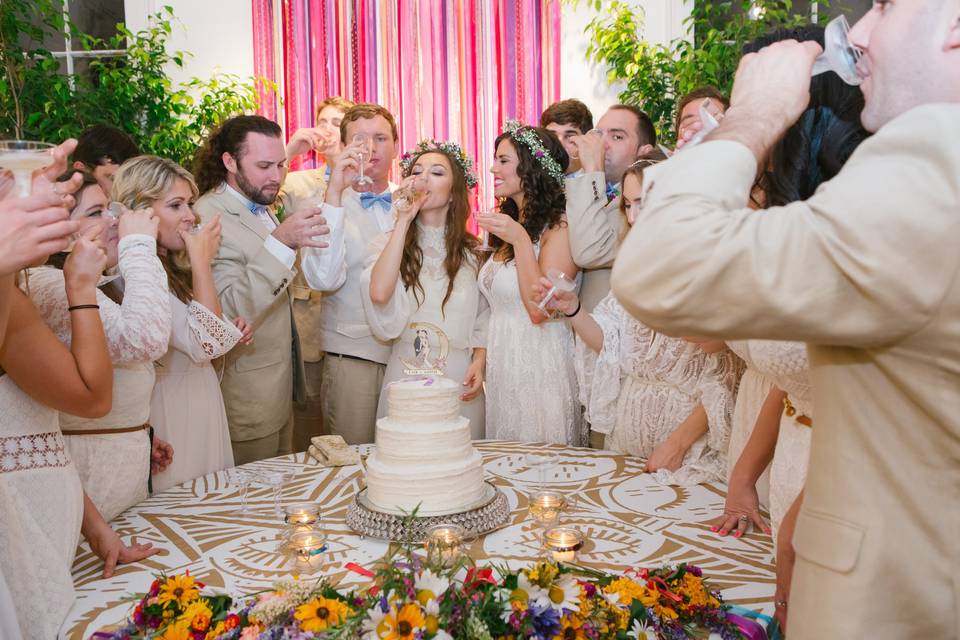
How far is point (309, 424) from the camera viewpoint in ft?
16.1

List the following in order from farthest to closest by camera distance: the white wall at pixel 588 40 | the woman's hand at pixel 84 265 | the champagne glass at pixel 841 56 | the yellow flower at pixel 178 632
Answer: the white wall at pixel 588 40
the woman's hand at pixel 84 265
the yellow flower at pixel 178 632
the champagne glass at pixel 841 56

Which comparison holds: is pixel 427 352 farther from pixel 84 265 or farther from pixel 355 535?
pixel 84 265

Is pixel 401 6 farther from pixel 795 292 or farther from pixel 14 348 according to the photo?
pixel 795 292

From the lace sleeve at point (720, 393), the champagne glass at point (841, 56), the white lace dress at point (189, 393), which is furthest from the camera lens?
the white lace dress at point (189, 393)

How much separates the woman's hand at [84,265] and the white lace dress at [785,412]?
147 centimetres

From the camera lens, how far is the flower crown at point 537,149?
3.62 m

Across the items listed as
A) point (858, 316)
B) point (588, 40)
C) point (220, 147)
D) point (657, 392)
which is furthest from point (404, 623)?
point (588, 40)

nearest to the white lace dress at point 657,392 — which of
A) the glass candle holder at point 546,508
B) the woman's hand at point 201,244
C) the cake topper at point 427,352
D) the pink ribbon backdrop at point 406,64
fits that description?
the glass candle holder at point 546,508

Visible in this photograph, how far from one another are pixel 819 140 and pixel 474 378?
244 centimetres

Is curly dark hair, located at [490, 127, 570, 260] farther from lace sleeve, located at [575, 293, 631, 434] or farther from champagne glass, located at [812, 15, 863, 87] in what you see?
champagne glass, located at [812, 15, 863, 87]

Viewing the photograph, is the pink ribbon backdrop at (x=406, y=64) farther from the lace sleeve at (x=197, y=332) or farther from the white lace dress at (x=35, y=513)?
the white lace dress at (x=35, y=513)

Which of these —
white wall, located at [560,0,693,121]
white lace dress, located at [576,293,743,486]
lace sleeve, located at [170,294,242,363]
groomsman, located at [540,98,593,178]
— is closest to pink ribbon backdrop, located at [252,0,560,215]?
white wall, located at [560,0,693,121]

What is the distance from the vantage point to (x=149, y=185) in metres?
2.86

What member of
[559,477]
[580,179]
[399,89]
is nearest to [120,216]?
[559,477]
